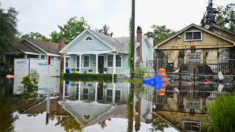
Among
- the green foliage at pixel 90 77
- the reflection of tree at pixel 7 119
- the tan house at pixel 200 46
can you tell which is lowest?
the reflection of tree at pixel 7 119

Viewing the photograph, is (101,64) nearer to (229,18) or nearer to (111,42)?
(111,42)

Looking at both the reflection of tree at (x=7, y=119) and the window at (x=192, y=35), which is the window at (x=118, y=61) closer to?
the window at (x=192, y=35)

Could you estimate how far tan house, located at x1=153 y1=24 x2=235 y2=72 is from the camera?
67.8ft

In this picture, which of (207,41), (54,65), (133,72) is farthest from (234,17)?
(54,65)

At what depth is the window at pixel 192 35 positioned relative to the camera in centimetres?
2175

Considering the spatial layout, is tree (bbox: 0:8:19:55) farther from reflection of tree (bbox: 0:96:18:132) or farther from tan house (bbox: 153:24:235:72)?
reflection of tree (bbox: 0:96:18:132)

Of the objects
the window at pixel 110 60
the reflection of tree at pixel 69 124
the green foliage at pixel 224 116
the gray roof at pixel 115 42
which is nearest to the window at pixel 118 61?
the window at pixel 110 60

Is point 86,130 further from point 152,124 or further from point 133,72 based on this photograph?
point 133,72

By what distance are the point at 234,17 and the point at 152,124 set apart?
33657mm

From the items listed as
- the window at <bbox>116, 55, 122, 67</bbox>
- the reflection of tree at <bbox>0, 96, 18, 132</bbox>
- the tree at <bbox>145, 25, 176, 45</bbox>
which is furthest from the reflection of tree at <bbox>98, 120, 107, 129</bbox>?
the tree at <bbox>145, 25, 176, 45</bbox>

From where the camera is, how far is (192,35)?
21828mm

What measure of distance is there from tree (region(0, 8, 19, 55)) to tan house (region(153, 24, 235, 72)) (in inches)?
791

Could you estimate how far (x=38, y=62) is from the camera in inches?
985

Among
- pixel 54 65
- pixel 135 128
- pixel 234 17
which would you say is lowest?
pixel 135 128
